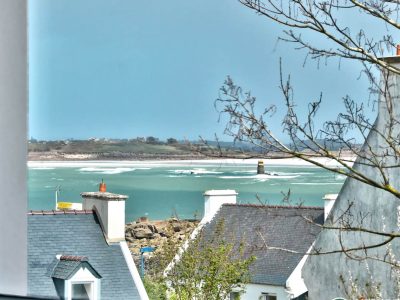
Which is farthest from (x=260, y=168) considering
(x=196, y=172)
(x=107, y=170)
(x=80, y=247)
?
(x=80, y=247)

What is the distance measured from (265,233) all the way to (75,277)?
2.36 feet

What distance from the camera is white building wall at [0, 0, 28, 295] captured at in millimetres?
1189

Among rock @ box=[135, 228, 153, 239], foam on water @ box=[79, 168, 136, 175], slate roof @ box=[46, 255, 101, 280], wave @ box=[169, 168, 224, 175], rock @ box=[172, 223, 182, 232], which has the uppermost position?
wave @ box=[169, 168, 224, 175]

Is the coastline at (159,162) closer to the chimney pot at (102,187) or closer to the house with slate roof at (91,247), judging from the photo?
the chimney pot at (102,187)

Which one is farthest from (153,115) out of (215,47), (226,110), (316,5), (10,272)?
(10,272)

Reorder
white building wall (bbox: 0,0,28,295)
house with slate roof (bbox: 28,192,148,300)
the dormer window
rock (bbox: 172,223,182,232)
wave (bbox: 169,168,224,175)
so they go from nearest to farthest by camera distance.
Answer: white building wall (bbox: 0,0,28,295) < wave (bbox: 169,168,224,175) < the dormer window < house with slate roof (bbox: 28,192,148,300) < rock (bbox: 172,223,182,232)

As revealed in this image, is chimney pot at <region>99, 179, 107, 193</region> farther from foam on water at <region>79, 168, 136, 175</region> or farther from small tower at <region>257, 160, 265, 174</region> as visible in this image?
small tower at <region>257, 160, 265, 174</region>

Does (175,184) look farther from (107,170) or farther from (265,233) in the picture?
(265,233)

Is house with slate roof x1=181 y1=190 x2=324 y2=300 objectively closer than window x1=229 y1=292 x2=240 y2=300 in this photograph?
Yes

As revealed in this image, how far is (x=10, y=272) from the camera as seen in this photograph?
119cm

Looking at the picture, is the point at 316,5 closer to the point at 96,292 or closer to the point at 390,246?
the point at 390,246

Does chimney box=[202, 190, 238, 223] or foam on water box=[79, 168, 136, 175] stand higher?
foam on water box=[79, 168, 136, 175]

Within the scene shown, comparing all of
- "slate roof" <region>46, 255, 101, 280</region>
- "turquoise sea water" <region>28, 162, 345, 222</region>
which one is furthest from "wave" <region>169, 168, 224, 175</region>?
"slate roof" <region>46, 255, 101, 280</region>

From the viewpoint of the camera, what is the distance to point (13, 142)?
1.20 metres
